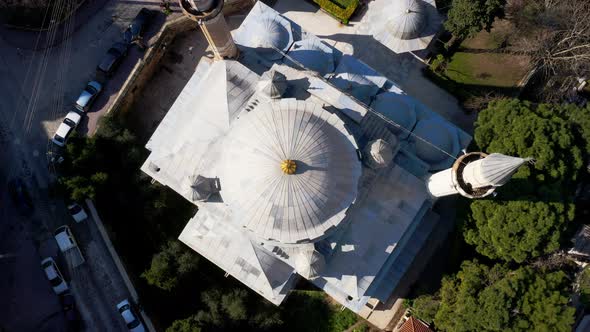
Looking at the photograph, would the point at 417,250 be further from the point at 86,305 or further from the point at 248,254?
the point at 86,305

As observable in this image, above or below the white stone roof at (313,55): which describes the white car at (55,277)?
below

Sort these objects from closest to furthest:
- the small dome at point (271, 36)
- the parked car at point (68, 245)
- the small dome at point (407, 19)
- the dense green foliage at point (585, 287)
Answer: the dense green foliage at point (585, 287), the small dome at point (271, 36), the small dome at point (407, 19), the parked car at point (68, 245)

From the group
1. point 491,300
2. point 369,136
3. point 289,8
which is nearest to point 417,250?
point 491,300

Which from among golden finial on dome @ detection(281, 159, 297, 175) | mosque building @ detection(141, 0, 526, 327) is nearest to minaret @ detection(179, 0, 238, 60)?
mosque building @ detection(141, 0, 526, 327)

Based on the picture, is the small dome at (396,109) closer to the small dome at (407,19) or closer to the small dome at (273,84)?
the small dome at (407,19)

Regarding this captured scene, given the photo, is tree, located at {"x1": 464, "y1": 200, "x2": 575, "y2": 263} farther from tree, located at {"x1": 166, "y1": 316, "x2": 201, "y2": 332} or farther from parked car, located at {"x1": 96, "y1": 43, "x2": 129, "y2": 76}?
parked car, located at {"x1": 96, "y1": 43, "x2": 129, "y2": 76}

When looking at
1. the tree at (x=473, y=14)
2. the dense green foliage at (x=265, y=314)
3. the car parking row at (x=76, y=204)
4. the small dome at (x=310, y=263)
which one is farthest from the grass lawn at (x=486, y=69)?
the car parking row at (x=76, y=204)
